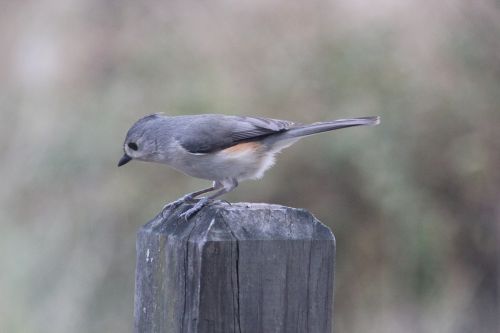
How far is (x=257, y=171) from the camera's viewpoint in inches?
166

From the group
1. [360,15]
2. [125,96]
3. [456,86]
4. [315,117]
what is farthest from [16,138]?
[456,86]

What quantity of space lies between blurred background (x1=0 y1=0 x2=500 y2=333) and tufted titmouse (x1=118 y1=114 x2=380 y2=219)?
2241mm

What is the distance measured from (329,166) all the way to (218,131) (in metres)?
2.80

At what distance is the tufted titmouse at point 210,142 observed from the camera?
404 cm

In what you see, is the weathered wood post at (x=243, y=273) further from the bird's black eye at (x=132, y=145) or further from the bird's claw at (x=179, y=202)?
the bird's black eye at (x=132, y=145)

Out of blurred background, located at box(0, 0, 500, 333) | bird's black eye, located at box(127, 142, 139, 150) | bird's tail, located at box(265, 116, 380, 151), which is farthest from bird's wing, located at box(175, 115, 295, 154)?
blurred background, located at box(0, 0, 500, 333)

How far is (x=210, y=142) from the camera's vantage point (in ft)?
13.3

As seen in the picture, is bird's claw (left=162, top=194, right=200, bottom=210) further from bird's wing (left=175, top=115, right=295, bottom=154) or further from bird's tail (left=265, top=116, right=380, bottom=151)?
bird's tail (left=265, top=116, right=380, bottom=151)

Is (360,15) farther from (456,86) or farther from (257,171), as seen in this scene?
(257,171)

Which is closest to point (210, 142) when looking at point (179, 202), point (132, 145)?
point (132, 145)

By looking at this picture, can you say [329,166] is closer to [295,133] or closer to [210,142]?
[295,133]

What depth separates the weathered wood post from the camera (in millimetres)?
2027

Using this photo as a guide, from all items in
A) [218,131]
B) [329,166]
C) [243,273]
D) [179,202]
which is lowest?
[243,273]

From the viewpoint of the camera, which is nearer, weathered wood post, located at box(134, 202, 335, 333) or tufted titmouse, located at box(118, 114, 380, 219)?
weathered wood post, located at box(134, 202, 335, 333)
